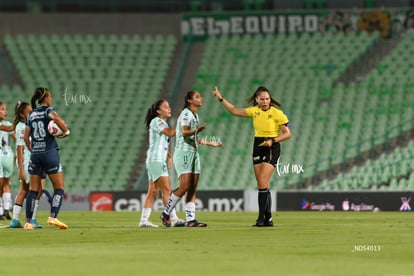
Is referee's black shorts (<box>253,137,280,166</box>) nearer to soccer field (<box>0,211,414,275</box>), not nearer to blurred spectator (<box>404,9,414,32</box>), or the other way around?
soccer field (<box>0,211,414,275</box>)

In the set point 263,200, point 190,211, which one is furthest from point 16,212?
point 263,200

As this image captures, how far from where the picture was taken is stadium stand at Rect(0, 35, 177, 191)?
41188 mm

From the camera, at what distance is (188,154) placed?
20109 mm

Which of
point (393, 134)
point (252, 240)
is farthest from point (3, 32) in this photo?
point (252, 240)

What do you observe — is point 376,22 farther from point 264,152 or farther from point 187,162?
point 187,162

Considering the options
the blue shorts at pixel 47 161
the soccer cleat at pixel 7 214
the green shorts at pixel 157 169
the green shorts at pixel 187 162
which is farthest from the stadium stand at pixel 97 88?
the blue shorts at pixel 47 161

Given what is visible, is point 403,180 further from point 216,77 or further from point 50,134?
point 50,134

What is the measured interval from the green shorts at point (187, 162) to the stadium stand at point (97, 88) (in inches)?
775

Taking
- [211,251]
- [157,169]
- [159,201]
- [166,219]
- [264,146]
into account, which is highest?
[264,146]

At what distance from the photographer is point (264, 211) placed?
2033 cm

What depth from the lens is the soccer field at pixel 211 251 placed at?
11.8m

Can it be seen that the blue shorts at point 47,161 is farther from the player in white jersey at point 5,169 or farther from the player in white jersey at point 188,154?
the player in white jersey at point 5,169

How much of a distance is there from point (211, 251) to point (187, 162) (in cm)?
601

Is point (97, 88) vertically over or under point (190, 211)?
over
